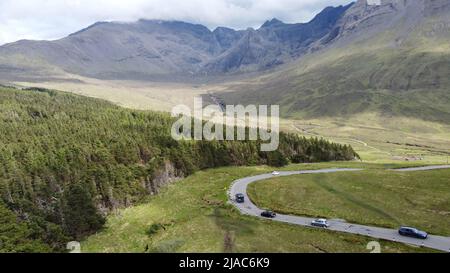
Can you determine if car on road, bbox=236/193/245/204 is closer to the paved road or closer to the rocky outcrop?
the paved road

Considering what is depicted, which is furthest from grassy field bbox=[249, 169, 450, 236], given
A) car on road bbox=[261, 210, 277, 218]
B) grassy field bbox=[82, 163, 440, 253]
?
grassy field bbox=[82, 163, 440, 253]

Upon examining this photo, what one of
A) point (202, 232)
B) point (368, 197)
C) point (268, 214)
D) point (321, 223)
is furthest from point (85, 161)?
point (368, 197)

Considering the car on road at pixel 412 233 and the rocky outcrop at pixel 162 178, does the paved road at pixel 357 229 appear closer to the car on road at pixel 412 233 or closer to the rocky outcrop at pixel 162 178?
the car on road at pixel 412 233

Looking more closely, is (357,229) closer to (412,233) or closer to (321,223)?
(321,223)

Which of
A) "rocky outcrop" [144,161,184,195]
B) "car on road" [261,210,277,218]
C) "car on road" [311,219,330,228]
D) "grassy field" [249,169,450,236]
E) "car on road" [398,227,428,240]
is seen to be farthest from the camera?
"rocky outcrop" [144,161,184,195]

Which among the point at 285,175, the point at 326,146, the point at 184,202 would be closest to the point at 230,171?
the point at 285,175
